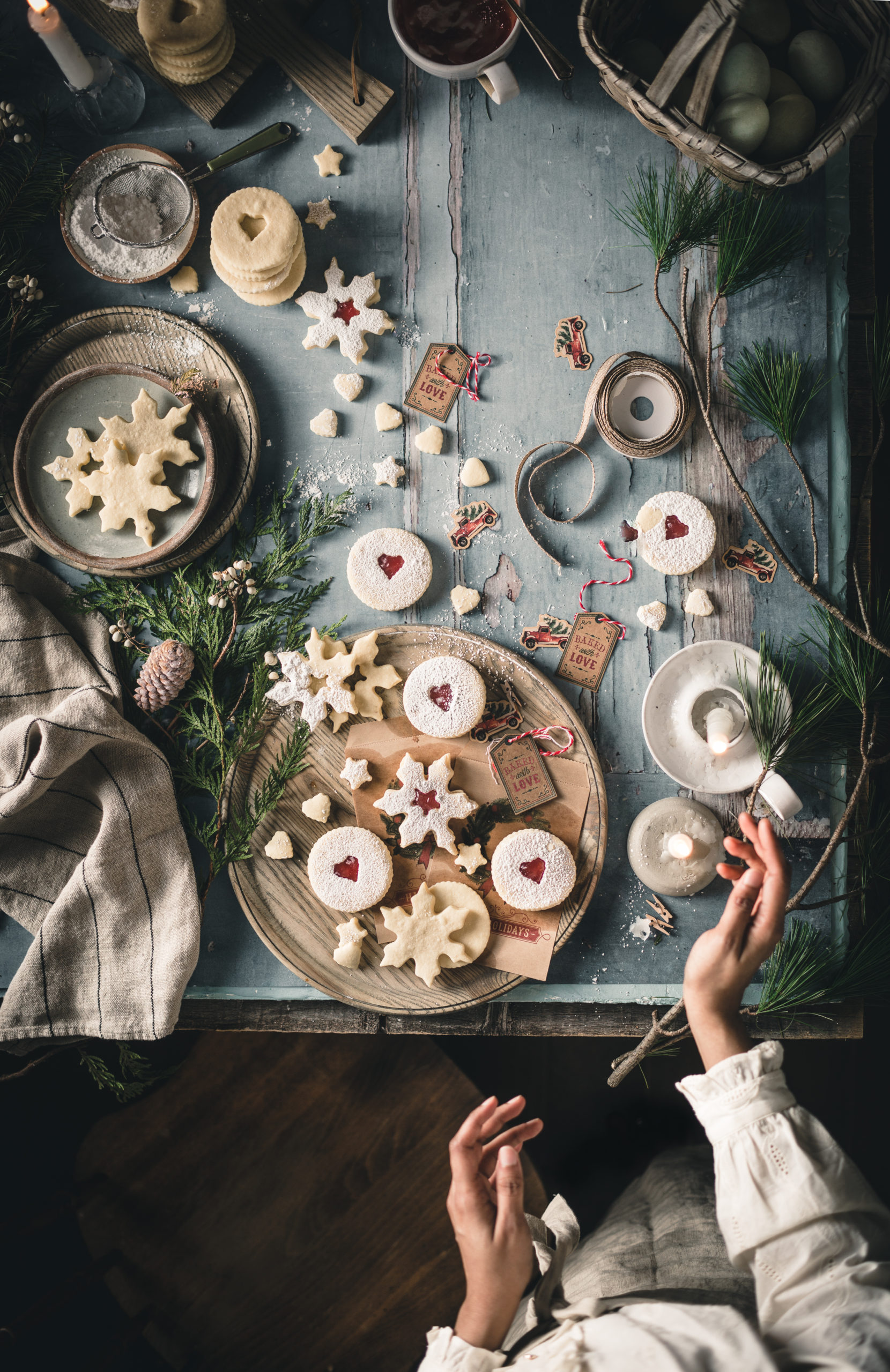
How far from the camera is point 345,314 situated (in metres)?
1.84

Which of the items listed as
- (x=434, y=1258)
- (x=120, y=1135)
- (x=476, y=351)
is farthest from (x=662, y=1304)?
(x=476, y=351)

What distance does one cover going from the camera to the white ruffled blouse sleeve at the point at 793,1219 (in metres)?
1.23

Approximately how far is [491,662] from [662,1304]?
3.86 ft

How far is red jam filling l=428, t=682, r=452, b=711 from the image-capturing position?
176 centimetres

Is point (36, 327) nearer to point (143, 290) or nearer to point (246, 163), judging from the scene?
point (143, 290)

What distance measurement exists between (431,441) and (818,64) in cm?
104

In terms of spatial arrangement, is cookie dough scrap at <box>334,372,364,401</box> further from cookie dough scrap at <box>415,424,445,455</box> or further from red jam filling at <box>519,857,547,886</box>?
red jam filling at <box>519,857,547,886</box>

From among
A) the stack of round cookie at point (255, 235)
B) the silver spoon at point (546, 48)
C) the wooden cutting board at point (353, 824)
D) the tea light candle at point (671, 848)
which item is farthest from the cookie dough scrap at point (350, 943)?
the silver spoon at point (546, 48)

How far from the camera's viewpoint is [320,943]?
1.78 meters

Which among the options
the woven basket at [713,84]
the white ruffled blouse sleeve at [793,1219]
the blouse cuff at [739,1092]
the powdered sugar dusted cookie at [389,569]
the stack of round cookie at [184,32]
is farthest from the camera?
the powdered sugar dusted cookie at [389,569]

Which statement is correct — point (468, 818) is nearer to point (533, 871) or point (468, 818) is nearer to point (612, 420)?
point (533, 871)

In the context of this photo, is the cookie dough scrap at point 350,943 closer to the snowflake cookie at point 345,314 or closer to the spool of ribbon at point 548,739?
the spool of ribbon at point 548,739

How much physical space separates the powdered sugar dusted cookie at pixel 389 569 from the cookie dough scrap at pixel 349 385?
32 centimetres

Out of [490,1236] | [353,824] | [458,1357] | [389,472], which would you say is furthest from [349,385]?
[458,1357]
